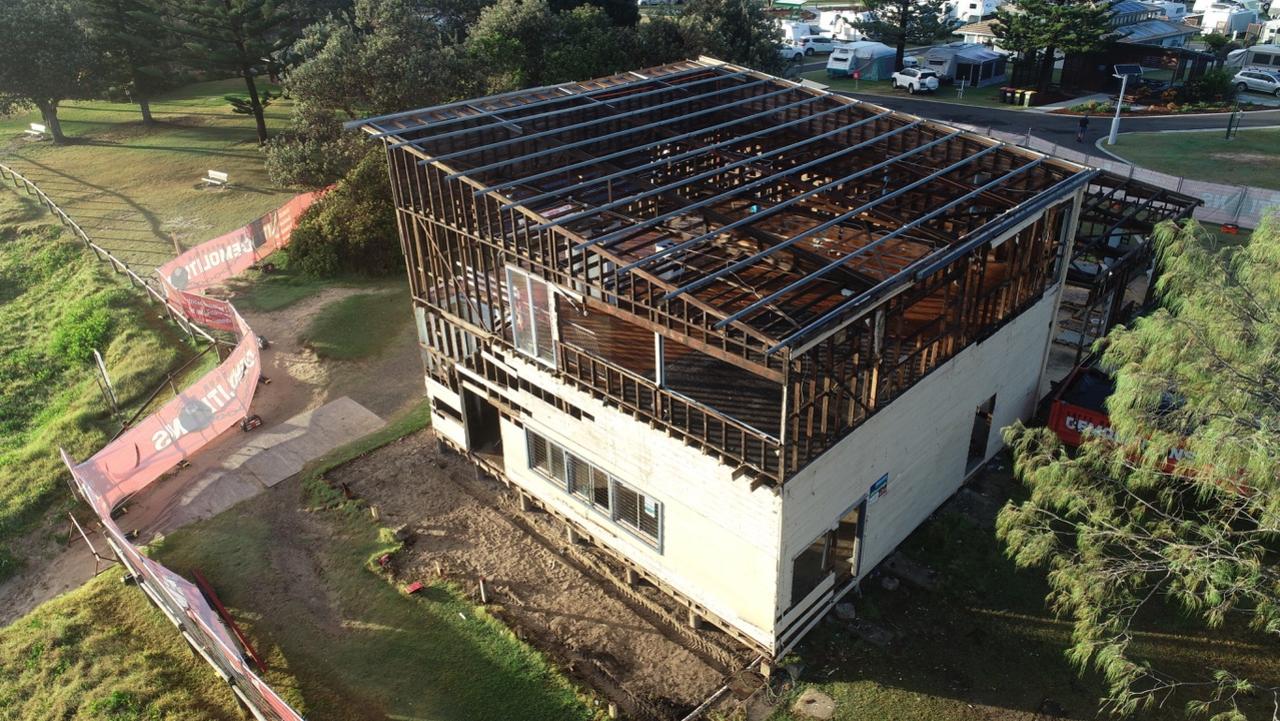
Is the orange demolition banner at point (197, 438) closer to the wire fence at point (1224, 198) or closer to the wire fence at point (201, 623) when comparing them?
the wire fence at point (201, 623)

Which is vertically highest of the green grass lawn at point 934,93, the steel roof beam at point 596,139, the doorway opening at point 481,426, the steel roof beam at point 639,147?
the steel roof beam at point 596,139

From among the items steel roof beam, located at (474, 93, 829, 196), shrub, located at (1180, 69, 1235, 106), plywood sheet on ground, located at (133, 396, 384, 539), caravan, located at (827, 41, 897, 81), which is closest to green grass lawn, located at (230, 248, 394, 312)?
plywood sheet on ground, located at (133, 396, 384, 539)

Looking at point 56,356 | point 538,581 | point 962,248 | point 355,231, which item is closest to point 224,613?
point 538,581

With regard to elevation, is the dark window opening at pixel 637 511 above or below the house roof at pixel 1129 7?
below

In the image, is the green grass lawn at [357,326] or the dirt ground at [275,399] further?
the green grass lawn at [357,326]

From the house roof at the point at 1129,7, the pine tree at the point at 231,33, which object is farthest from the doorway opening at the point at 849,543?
the house roof at the point at 1129,7

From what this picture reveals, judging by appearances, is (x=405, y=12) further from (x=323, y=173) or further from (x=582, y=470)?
(x=582, y=470)

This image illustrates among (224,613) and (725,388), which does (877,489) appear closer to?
(725,388)
